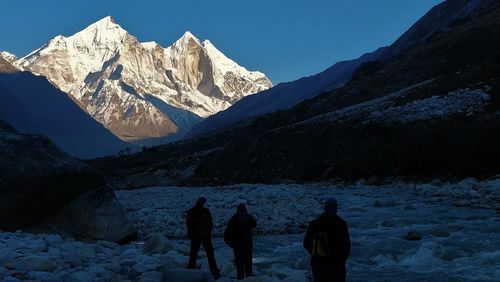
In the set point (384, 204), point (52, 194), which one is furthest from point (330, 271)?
point (384, 204)

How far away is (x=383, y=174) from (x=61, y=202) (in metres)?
23.5

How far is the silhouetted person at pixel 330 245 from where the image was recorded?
9.45 metres

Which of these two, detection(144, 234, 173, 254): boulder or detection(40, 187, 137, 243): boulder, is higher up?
detection(40, 187, 137, 243): boulder

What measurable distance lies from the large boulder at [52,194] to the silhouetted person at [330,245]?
1103cm

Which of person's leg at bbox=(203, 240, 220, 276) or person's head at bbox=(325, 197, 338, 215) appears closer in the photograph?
person's head at bbox=(325, 197, 338, 215)

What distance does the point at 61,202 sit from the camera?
18.9m

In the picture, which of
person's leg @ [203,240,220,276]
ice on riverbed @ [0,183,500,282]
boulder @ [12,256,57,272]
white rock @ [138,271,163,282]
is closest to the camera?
boulder @ [12,256,57,272]

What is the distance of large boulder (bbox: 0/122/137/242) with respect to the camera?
17250mm

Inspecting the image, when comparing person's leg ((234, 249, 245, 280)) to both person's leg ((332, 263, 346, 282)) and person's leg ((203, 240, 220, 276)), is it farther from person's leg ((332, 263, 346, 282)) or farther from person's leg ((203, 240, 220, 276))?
person's leg ((332, 263, 346, 282))

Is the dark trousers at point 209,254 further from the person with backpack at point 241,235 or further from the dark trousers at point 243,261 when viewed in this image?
the person with backpack at point 241,235

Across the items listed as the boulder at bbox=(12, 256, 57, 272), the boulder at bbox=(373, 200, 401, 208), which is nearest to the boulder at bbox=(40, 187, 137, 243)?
the boulder at bbox=(12, 256, 57, 272)

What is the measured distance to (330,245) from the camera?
9430 mm

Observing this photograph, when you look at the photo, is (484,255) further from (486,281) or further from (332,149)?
(332,149)

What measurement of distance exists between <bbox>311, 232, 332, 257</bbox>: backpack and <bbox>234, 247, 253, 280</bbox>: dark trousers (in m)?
4.05
